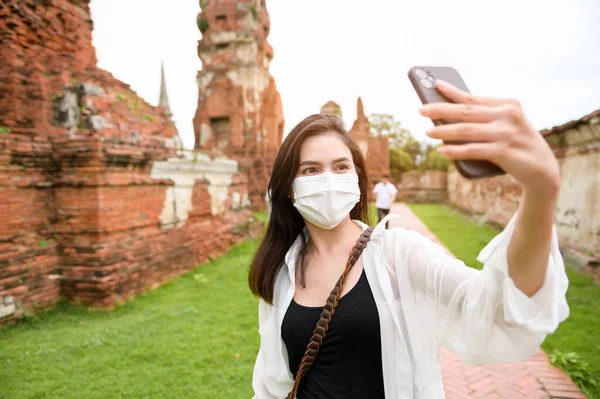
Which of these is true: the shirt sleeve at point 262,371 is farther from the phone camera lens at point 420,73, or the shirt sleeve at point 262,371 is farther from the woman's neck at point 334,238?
the phone camera lens at point 420,73

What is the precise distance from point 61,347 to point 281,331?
3.40 m

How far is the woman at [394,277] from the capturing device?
77 centimetres

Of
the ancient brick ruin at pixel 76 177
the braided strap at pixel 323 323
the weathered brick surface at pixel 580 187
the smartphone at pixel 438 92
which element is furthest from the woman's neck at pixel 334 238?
the weathered brick surface at pixel 580 187

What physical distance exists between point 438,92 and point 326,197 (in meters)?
0.82

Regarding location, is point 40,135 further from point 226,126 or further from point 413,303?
point 226,126

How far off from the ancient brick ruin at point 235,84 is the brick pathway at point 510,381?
1284cm

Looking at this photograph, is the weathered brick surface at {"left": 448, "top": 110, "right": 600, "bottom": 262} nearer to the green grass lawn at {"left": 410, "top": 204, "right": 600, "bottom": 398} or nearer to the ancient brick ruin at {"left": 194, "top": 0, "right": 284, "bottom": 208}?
the green grass lawn at {"left": 410, "top": 204, "right": 600, "bottom": 398}

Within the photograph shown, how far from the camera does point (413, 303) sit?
4.42ft

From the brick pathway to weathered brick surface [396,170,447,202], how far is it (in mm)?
21568

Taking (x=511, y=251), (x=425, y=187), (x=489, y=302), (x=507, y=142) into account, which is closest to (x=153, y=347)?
(x=489, y=302)

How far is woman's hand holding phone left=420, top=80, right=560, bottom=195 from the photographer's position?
2.39 feet

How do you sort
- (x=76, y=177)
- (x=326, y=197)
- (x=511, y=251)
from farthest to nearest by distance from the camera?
(x=76, y=177)
(x=326, y=197)
(x=511, y=251)

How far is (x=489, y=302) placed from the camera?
0.95m

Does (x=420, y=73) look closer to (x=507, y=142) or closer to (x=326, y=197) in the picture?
(x=507, y=142)
